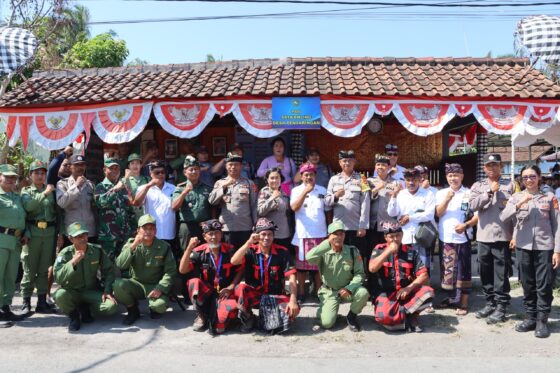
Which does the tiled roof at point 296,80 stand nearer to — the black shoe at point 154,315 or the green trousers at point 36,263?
the green trousers at point 36,263

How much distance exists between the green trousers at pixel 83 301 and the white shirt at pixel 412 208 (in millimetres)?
3467

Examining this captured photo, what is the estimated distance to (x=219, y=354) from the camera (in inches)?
175

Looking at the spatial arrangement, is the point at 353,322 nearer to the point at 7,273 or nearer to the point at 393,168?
the point at 393,168

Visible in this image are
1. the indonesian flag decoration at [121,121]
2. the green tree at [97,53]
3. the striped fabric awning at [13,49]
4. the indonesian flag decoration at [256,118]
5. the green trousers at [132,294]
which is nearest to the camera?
the green trousers at [132,294]

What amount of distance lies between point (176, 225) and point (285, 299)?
1.92m

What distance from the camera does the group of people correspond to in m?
5.05

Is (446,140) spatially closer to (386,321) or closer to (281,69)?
(281,69)

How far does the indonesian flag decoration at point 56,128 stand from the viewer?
7.71 metres

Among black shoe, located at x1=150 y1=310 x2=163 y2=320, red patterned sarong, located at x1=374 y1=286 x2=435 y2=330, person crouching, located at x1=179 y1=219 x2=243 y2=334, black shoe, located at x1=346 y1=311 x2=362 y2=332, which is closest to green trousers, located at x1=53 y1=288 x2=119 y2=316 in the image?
black shoe, located at x1=150 y1=310 x2=163 y2=320

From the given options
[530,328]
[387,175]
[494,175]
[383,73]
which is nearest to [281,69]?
[383,73]

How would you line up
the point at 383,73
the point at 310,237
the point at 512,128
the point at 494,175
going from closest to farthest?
the point at 494,175 < the point at 310,237 < the point at 512,128 < the point at 383,73

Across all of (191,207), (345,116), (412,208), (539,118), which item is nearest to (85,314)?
(191,207)

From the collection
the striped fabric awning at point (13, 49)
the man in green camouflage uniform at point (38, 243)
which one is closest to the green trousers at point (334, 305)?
the man in green camouflage uniform at point (38, 243)

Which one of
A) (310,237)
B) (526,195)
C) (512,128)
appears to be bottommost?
(310,237)
